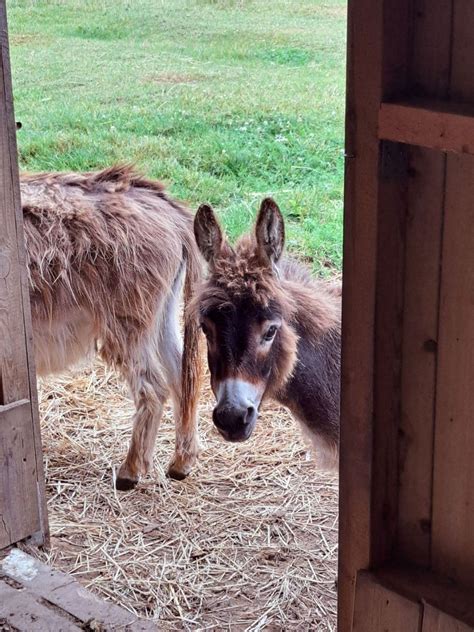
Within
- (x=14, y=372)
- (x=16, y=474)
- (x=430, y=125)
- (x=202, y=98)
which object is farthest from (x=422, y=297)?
(x=202, y=98)

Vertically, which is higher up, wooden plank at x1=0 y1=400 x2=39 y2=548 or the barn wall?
the barn wall

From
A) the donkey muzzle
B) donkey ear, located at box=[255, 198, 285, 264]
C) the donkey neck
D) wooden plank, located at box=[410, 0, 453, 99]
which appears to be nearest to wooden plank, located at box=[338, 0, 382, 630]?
wooden plank, located at box=[410, 0, 453, 99]

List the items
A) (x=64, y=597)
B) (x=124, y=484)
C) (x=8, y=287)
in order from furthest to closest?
(x=124, y=484)
(x=8, y=287)
(x=64, y=597)

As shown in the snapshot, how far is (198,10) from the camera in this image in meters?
13.8

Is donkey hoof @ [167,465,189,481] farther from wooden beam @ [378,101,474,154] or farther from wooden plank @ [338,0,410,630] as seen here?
wooden beam @ [378,101,474,154]

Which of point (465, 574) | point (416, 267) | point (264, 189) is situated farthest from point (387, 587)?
point (264, 189)

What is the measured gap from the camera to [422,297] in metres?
2.29

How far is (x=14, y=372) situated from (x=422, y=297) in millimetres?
2264

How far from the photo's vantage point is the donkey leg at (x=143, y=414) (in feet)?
16.1

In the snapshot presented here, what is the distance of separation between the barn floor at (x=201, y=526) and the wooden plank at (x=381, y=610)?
1308 mm

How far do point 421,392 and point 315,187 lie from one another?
6.19 metres

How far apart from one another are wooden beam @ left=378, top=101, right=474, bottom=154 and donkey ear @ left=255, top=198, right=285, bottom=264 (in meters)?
1.77

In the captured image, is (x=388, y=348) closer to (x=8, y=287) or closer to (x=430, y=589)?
(x=430, y=589)

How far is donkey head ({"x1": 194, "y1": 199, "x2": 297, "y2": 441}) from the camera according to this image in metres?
3.75
